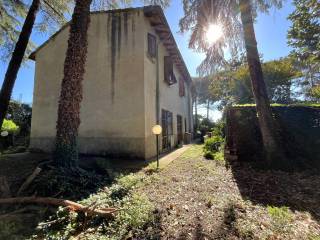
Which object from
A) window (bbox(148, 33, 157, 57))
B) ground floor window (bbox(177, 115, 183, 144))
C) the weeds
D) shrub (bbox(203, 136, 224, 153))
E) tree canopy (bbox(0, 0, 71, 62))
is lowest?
the weeds

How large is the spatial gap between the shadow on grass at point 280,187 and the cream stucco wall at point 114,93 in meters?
4.27

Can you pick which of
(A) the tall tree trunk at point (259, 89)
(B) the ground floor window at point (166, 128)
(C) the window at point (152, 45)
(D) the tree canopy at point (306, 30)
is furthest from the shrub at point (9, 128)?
(D) the tree canopy at point (306, 30)

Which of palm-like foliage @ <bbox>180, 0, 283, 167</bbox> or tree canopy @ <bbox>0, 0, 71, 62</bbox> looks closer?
palm-like foliage @ <bbox>180, 0, 283, 167</bbox>

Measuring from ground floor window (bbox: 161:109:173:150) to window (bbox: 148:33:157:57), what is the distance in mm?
3068

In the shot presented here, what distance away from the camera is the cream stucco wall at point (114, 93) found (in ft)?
31.4

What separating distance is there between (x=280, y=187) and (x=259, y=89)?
10.4ft

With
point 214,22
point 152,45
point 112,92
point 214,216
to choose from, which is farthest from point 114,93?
point 214,216

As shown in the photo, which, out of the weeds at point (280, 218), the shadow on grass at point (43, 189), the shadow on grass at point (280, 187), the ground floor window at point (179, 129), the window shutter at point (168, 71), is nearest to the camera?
the weeds at point (280, 218)

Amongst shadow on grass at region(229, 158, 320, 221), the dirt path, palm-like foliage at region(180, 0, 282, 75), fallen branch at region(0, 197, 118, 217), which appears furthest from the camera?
palm-like foliage at region(180, 0, 282, 75)

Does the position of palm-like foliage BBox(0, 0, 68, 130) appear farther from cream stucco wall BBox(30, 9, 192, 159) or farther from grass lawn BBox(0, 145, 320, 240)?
grass lawn BBox(0, 145, 320, 240)

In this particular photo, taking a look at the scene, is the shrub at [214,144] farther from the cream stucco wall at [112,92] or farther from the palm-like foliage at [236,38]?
the palm-like foliage at [236,38]

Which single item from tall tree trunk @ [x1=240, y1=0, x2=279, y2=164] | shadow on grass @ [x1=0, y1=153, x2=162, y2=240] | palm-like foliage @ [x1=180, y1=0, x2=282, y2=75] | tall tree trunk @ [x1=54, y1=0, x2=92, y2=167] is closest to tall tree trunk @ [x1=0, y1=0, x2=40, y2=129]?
shadow on grass @ [x1=0, y1=153, x2=162, y2=240]

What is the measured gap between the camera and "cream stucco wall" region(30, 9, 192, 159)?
959cm

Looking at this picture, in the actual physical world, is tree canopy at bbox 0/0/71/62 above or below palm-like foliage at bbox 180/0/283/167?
above
